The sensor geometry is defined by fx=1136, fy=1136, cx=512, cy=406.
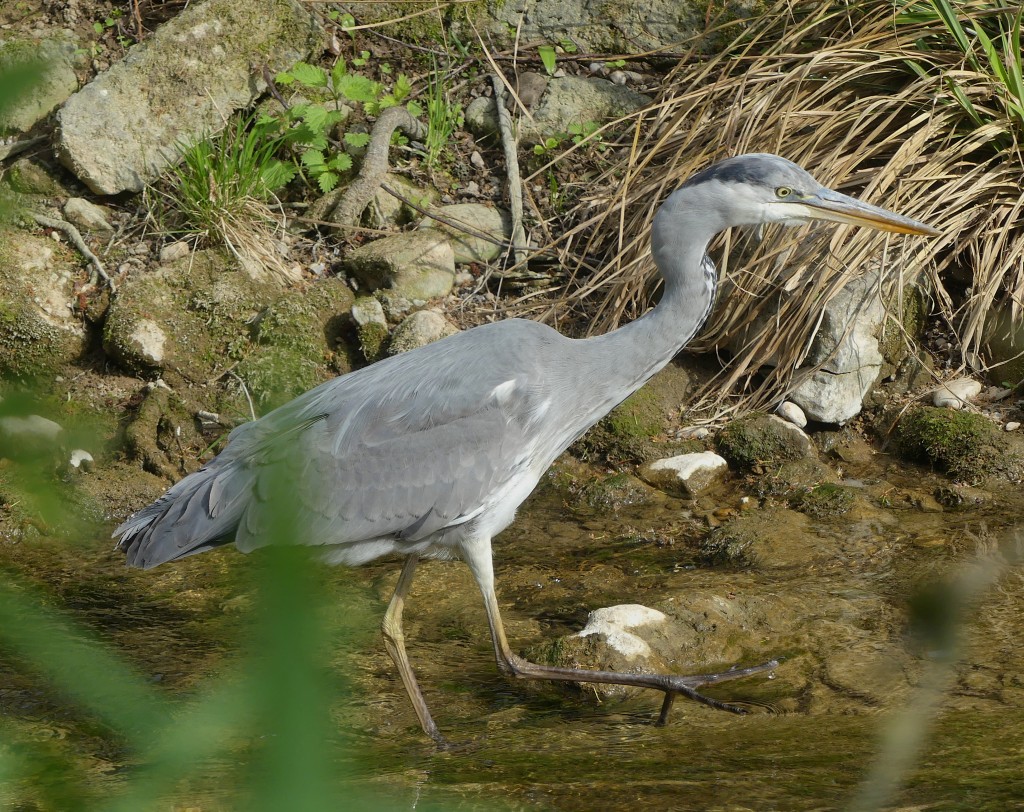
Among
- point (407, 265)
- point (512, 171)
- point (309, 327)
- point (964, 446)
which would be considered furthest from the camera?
point (512, 171)

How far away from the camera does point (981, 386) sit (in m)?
5.81

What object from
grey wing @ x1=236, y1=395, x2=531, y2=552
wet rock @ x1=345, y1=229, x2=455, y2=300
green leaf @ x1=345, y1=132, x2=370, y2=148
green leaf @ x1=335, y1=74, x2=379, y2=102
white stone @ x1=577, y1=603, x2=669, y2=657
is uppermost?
green leaf @ x1=335, y1=74, x2=379, y2=102

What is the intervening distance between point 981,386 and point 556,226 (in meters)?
2.66

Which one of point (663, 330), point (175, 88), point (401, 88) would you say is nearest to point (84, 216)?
point (175, 88)

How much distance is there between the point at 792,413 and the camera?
5707 mm

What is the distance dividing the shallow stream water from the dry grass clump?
1.00 metres

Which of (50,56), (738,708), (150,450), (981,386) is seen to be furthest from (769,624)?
(50,56)

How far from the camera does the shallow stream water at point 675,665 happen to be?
118 inches

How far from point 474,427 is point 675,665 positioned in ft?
3.71

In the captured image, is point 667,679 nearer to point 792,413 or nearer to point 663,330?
point 663,330

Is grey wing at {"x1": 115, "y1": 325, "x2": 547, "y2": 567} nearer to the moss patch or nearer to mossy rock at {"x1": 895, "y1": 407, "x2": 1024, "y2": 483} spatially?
the moss patch

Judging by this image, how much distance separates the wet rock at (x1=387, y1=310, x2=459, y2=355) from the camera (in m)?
5.91

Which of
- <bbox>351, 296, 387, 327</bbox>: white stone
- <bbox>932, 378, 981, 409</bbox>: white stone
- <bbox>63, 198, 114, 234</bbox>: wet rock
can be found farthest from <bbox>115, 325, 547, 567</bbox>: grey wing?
<bbox>63, 198, 114, 234</bbox>: wet rock

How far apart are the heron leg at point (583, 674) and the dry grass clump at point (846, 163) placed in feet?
7.45
